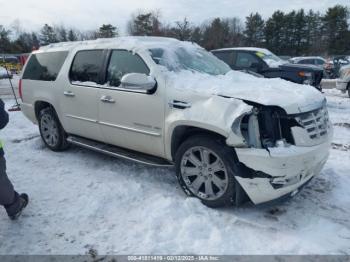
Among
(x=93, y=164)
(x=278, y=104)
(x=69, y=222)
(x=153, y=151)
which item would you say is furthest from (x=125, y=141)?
(x=278, y=104)

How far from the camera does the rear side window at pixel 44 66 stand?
540cm

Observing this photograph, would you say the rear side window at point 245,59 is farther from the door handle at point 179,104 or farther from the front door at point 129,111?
the door handle at point 179,104

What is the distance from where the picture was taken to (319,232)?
3.20m

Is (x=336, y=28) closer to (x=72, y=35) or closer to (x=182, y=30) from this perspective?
(x=182, y=30)

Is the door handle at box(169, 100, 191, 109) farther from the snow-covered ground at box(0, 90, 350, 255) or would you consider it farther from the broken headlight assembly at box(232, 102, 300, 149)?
the snow-covered ground at box(0, 90, 350, 255)

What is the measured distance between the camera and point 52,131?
19.0 feet

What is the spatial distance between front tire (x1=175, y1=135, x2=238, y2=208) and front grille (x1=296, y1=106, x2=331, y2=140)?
2.54ft

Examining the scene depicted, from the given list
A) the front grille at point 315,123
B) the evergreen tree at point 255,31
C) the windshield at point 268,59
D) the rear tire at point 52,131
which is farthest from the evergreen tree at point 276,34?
the front grille at point 315,123

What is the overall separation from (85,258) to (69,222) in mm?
680

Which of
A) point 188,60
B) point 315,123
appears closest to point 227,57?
point 188,60

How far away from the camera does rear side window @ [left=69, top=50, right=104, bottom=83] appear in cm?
470

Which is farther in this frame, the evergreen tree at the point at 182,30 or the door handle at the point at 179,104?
→ the evergreen tree at the point at 182,30

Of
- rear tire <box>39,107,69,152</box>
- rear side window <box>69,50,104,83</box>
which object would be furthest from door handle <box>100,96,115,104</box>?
rear tire <box>39,107,69,152</box>

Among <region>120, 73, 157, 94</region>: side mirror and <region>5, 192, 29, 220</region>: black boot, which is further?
<region>120, 73, 157, 94</region>: side mirror
